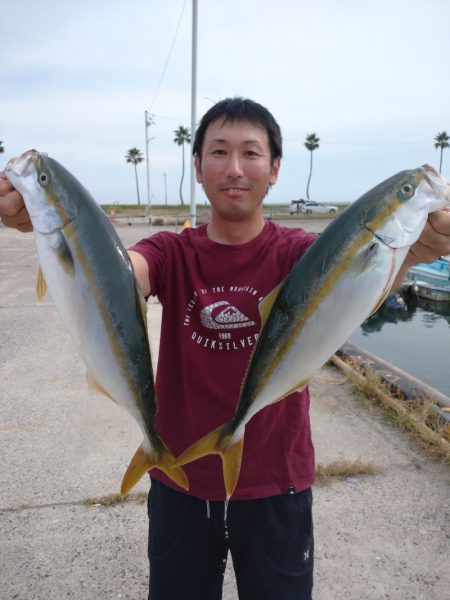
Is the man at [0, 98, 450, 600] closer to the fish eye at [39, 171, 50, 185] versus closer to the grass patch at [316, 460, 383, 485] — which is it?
the fish eye at [39, 171, 50, 185]

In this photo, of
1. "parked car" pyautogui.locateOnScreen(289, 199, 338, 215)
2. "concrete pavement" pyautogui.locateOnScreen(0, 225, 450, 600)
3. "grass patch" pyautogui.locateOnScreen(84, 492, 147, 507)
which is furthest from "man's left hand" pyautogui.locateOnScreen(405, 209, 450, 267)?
"parked car" pyautogui.locateOnScreen(289, 199, 338, 215)

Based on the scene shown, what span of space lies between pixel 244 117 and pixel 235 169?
0.30m

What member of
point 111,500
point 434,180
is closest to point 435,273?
point 111,500

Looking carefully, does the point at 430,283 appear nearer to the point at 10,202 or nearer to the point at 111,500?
the point at 111,500

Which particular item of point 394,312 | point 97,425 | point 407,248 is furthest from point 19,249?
point 407,248

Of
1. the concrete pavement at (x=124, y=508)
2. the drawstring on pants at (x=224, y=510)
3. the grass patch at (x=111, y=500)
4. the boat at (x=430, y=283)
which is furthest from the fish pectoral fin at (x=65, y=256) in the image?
the boat at (x=430, y=283)

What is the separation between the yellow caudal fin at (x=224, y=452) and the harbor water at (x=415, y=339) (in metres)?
9.02

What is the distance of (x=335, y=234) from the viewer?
1.80 meters

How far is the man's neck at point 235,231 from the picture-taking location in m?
2.20

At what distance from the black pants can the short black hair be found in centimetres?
160

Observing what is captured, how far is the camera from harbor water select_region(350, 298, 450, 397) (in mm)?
11569

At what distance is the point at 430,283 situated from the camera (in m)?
18.9

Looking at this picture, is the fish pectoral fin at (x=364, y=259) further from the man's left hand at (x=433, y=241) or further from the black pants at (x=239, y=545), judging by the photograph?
the black pants at (x=239, y=545)

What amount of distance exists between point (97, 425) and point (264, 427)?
8.85 ft
